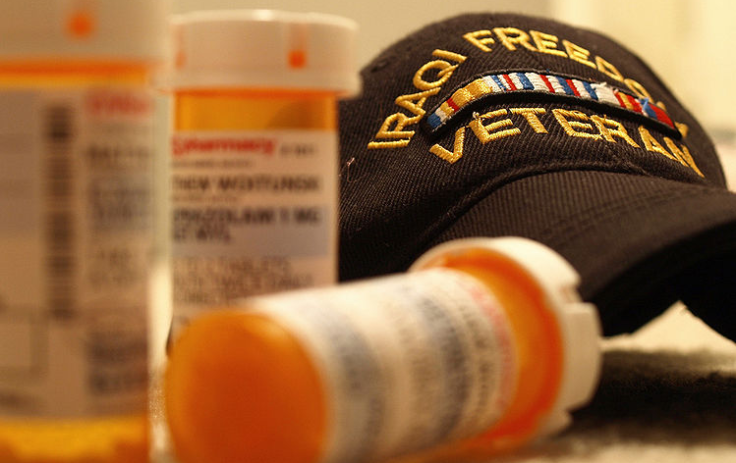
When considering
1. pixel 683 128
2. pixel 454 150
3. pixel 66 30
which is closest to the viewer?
pixel 66 30

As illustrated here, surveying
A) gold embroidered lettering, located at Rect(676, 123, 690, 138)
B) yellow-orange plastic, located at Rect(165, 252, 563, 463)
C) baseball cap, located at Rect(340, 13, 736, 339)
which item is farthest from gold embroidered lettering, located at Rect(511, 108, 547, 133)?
yellow-orange plastic, located at Rect(165, 252, 563, 463)

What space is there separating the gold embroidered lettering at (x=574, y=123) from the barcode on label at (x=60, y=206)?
13.1 inches

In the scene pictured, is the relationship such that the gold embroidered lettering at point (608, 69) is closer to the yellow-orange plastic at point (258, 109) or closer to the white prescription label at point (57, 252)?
the yellow-orange plastic at point (258, 109)

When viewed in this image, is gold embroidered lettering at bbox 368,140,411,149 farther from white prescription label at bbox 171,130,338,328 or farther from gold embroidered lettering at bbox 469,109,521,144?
white prescription label at bbox 171,130,338,328

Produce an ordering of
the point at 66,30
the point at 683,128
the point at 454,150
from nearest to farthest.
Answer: the point at 66,30, the point at 454,150, the point at 683,128

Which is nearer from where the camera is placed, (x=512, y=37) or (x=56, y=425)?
(x=56, y=425)

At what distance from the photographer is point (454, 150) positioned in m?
0.60

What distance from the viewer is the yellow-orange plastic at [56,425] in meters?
0.35

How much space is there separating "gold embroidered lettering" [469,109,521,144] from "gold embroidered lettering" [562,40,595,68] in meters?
0.09

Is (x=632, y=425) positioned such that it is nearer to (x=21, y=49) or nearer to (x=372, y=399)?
(x=372, y=399)

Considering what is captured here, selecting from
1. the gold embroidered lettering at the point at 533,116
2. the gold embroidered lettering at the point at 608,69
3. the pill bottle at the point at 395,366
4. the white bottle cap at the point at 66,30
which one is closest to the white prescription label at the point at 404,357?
the pill bottle at the point at 395,366

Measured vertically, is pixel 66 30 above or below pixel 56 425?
above

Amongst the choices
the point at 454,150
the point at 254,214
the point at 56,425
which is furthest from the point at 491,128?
the point at 56,425

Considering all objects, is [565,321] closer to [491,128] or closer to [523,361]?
[523,361]
